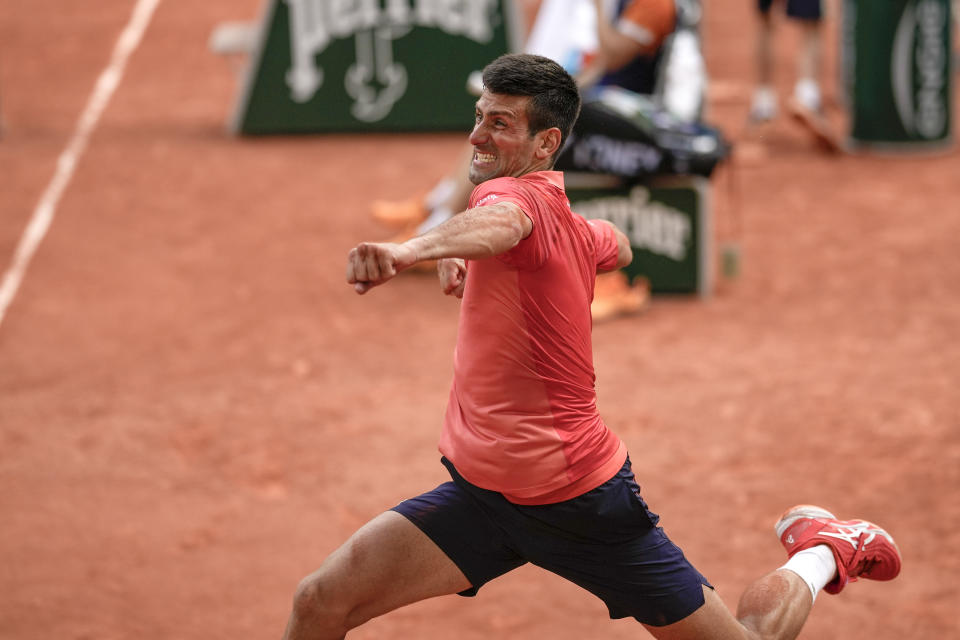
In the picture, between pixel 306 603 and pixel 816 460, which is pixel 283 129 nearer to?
pixel 816 460

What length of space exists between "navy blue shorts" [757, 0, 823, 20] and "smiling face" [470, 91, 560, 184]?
9.77 meters

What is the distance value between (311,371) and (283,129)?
17.4 feet

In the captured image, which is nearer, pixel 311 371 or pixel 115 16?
pixel 311 371

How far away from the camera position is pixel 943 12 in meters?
11.7

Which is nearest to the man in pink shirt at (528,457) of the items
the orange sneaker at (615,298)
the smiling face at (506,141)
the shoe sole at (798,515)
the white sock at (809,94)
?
the smiling face at (506,141)

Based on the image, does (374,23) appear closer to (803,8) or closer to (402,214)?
(402,214)

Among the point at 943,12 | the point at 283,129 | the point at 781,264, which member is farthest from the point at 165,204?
the point at 943,12

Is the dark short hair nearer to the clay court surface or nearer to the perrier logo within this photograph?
the clay court surface

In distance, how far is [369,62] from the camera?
482 inches

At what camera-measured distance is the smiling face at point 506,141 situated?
3.28 metres

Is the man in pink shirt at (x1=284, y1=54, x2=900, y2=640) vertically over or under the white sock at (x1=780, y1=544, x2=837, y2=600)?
over

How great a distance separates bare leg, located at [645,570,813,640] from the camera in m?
3.54

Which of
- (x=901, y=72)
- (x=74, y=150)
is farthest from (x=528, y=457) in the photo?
(x=901, y=72)

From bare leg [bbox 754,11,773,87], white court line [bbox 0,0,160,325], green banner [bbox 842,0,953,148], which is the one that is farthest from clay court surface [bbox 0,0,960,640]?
bare leg [bbox 754,11,773,87]
